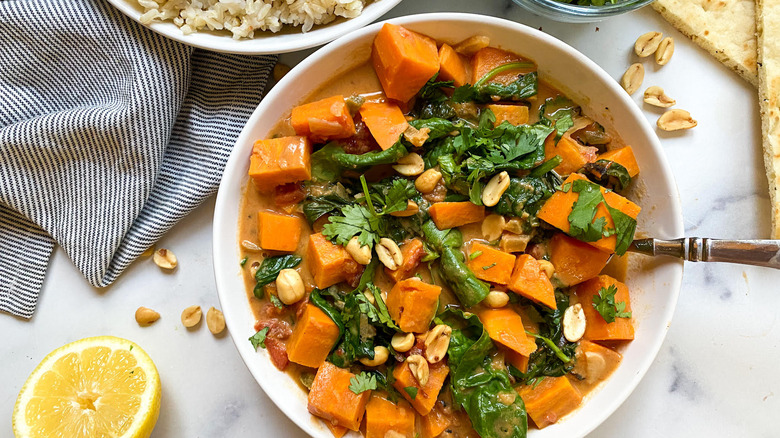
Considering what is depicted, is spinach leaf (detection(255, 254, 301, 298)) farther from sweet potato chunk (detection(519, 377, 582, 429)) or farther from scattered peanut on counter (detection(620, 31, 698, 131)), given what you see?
scattered peanut on counter (detection(620, 31, 698, 131))

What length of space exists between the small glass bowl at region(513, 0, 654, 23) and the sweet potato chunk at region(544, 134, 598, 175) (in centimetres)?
64

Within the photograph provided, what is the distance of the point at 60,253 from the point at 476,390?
7.78 feet

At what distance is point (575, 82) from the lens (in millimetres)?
2971

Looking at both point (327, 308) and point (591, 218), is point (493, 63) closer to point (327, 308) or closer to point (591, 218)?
point (591, 218)

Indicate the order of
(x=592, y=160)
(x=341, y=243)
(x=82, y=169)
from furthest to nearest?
1. (x=82, y=169)
2. (x=592, y=160)
3. (x=341, y=243)

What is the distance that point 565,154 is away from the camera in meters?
2.88

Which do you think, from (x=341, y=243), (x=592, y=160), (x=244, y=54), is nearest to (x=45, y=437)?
(x=341, y=243)

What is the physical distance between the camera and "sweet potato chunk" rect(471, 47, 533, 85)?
2936 mm

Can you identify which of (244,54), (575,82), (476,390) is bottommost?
(476,390)

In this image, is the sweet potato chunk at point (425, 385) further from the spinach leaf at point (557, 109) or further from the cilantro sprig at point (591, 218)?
the spinach leaf at point (557, 109)

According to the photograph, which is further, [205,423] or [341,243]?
[205,423]

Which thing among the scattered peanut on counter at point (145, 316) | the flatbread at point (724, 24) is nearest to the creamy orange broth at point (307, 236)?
the scattered peanut on counter at point (145, 316)

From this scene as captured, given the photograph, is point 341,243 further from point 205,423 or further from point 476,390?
point 205,423

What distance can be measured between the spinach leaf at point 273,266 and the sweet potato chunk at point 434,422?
0.95 meters
